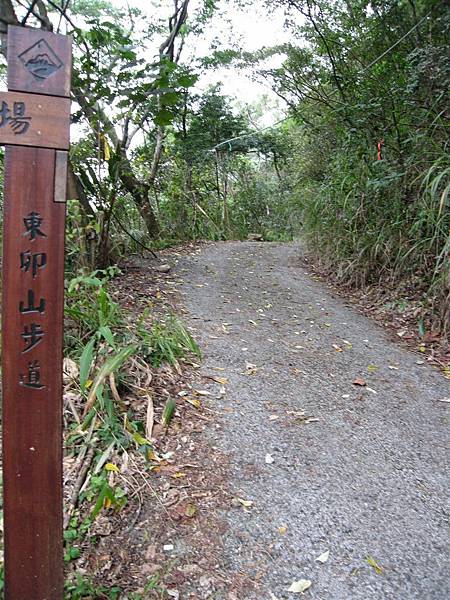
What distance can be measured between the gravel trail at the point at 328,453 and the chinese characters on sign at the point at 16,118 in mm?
1810

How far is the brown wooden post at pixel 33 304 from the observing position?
4.76 ft

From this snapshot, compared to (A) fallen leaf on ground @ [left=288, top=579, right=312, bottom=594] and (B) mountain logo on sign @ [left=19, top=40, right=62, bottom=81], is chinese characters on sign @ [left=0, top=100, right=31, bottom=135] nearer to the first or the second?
(B) mountain logo on sign @ [left=19, top=40, right=62, bottom=81]

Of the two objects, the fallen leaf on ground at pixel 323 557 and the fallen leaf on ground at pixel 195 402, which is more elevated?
the fallen leaf on ground at pixel 195 402

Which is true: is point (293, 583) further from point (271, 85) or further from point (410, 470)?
point (271, 85)

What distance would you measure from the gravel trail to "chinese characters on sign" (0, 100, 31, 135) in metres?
1.81

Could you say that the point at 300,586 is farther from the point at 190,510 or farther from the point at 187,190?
the point at 187,190

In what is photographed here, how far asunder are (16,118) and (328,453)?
2249 millimetres

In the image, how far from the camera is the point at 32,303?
1521 mm

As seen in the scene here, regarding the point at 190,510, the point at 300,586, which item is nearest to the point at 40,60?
the point at 190,510

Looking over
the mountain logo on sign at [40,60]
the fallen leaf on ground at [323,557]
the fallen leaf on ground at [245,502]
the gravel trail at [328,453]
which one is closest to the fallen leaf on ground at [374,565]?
the gravel trail at [328,453]

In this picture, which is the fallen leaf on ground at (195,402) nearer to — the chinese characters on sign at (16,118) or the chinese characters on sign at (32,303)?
the chinese characters on sign at (32,303)

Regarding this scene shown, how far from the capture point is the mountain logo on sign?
4.76ft

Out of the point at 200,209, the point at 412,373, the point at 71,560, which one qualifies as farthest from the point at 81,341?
the point at 200,209

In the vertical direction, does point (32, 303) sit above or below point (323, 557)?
above
